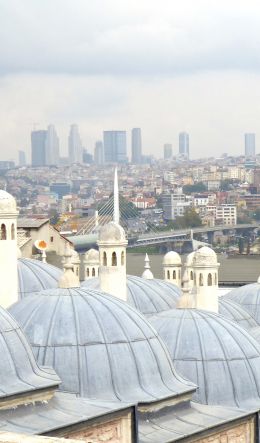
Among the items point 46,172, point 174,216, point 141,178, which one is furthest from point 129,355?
point 46,172

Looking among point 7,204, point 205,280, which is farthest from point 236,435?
point 205,280

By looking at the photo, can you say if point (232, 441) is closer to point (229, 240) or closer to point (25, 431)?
point (25, 431)

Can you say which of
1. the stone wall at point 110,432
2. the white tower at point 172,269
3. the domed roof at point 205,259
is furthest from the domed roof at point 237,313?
the stone wall at point 110,432

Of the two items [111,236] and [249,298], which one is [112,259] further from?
[249,298]

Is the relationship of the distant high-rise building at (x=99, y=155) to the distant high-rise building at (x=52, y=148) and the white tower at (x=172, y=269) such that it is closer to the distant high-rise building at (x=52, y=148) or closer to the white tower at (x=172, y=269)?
the distant high-rise building at (x=52, y=148)

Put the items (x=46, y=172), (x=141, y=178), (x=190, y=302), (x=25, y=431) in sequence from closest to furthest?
1. (x=25, y=431)
2. (x=190, y=302)
3. (x=141, y=178)
4. (x=46, y=172)

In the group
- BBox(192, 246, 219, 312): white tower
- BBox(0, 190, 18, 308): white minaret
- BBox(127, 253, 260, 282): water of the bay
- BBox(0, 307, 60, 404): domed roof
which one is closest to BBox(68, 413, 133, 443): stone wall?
BBox(0, 307, 60, 404): domed roof
